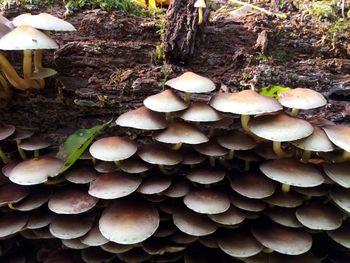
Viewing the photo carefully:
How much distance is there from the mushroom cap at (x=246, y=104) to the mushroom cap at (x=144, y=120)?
299 mm

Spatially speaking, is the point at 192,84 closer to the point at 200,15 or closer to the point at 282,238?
the point at 200,15

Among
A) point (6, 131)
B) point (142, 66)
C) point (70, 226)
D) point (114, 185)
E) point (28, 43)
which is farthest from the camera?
point (142, 66)

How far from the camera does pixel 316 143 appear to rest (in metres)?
1.78

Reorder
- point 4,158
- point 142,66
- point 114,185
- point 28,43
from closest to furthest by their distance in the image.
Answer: point 28,43 < point 114,185 < point 4,158 < point 142,66

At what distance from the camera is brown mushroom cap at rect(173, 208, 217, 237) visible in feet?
6.05

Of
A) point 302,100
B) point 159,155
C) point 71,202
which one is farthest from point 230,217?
point 71,202

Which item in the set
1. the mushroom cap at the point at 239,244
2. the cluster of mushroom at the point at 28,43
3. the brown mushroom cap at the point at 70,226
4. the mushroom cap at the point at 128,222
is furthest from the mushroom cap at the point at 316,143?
the cluster of mushroom at the point at 28,43

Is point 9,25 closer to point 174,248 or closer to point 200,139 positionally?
point 200,139

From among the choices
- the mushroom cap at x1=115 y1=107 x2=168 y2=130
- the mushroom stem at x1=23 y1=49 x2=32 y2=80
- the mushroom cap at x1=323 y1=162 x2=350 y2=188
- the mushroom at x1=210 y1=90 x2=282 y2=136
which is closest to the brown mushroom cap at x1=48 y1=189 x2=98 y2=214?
the mushroom cap at x1=115 y1=107 x2=168 y2=130

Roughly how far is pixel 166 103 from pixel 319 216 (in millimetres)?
1008

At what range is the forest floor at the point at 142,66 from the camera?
2.25 meters

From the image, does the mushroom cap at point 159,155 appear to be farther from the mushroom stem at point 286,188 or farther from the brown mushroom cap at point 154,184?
the mushroom stem at point 286,188

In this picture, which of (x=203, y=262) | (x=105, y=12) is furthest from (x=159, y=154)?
(x=105, y=12)

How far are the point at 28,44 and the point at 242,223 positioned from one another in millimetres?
1486
